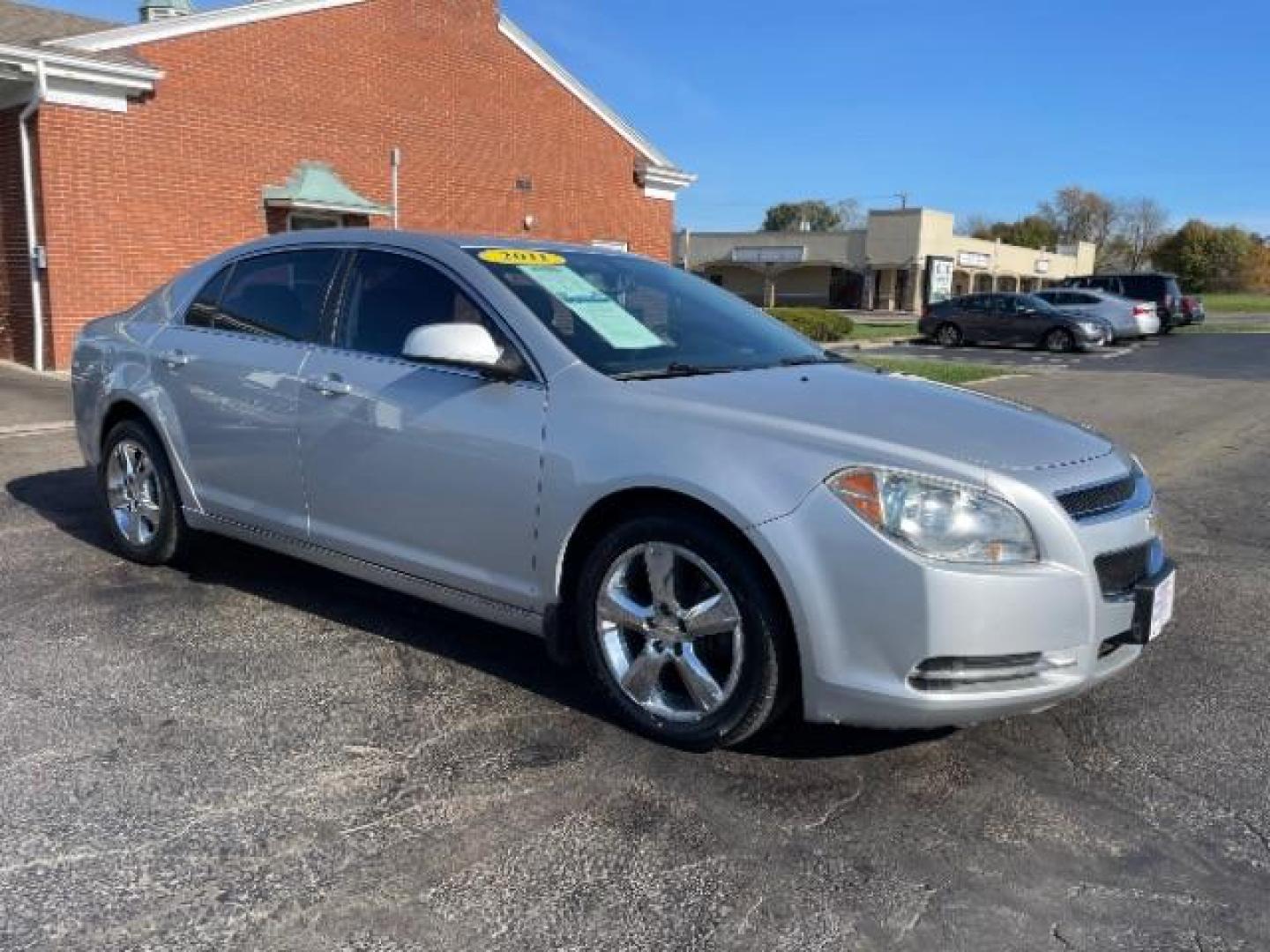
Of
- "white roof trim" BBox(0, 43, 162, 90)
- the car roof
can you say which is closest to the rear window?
"white roof trim" BBox(0, 43, 162, 90)

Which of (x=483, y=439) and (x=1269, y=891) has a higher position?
(x=483, y=439)

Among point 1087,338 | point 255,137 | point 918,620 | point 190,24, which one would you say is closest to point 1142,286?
point 1087,338

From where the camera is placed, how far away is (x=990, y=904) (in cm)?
267

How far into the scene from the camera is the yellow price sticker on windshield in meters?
4.15

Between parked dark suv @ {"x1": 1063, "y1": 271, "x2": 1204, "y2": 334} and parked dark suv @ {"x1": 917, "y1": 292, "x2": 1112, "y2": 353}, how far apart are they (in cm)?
554

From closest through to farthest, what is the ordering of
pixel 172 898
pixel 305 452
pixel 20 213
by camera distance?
pixel 172 898 < pixel 305 452 < pixel 20 213

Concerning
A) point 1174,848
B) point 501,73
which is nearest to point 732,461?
point 1174,848

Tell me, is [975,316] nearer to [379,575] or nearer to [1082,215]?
[379,575]

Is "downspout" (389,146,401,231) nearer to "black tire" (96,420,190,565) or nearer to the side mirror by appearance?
"black tire" (96,420,190,565)

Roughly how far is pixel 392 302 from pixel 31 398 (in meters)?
8.73

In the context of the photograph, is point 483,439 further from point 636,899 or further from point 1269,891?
point 1269,891

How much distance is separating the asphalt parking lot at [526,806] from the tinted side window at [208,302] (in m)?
1.30

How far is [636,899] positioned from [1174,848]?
4.87 ft

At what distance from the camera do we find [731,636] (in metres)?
3.30
